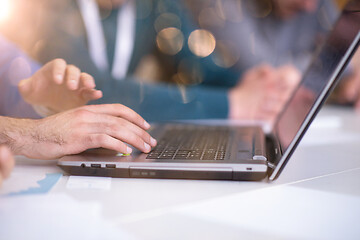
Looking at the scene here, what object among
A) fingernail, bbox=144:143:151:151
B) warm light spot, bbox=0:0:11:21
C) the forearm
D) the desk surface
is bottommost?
the desk surface

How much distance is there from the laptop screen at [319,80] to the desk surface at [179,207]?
0.06 metres

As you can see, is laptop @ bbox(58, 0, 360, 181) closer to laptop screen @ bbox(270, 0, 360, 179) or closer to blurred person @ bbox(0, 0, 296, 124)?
laptop screen @ bbox(270, 0, 360, 179)

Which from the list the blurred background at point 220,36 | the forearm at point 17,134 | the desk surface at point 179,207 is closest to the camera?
the desk surface at point 179,207

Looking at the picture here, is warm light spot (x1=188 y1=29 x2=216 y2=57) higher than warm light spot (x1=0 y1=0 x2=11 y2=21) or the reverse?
the reverse

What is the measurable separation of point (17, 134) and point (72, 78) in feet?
0.38

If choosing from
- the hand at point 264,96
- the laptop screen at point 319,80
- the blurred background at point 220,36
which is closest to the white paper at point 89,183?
the laptop screen at point 319,80

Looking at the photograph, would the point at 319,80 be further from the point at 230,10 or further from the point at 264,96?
the point at 230,10

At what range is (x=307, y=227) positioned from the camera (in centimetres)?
34

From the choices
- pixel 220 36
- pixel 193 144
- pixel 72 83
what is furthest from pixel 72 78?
pixel 220 36

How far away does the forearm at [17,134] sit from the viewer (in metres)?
0.46

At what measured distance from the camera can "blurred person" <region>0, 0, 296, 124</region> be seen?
0.73m

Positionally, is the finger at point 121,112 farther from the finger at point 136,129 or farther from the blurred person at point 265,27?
the blurred person at point 265,27

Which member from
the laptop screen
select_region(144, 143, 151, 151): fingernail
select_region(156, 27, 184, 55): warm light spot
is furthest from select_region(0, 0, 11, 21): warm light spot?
select_region(156, 27, 184, 55): warm light spot

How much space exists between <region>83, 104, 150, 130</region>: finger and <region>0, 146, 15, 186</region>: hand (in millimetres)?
152
